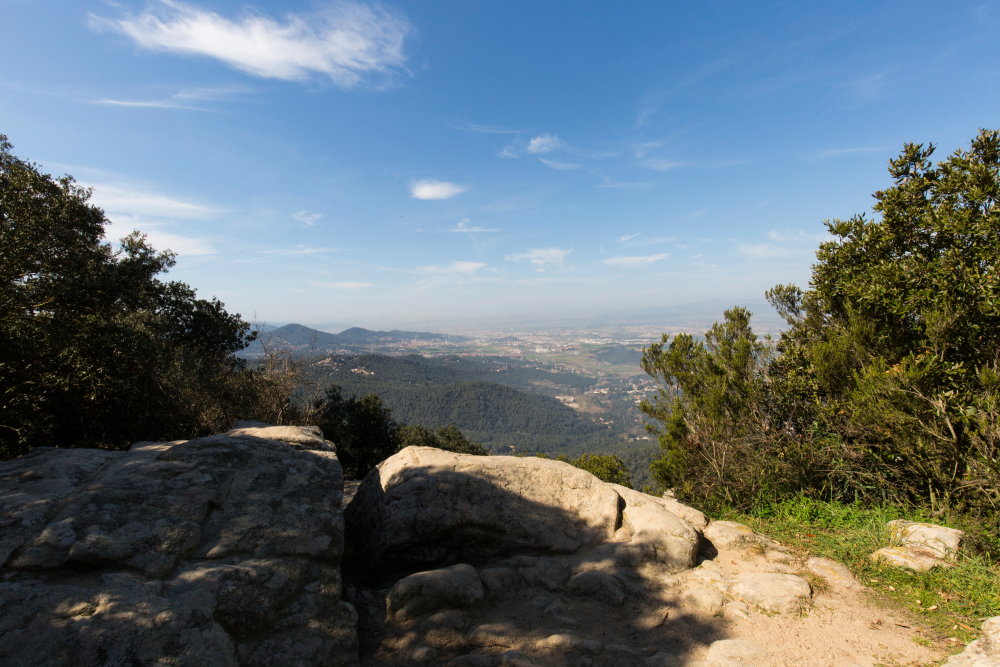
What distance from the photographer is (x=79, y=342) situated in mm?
10297

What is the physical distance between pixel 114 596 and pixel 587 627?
15.8ft

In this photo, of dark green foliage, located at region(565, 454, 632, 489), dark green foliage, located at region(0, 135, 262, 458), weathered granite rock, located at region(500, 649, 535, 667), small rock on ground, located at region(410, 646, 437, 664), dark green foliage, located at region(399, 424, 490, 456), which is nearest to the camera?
weathered granite rock, located at region(500, 649, 535, 667)

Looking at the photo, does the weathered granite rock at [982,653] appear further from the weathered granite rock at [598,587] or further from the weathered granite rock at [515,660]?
the weathered granite rock at [515,660]

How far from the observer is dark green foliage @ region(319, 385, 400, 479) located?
77.3 feet

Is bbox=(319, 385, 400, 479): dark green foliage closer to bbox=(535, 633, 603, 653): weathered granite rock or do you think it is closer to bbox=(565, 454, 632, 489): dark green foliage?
bbox=(565, 454, 632, 489): dark green foliage

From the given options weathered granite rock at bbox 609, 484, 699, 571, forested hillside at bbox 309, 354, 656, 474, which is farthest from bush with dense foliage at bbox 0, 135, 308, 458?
forested hillside at bbox 309, 354, 656, 474

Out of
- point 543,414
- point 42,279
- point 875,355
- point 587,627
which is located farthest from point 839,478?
point 543,414

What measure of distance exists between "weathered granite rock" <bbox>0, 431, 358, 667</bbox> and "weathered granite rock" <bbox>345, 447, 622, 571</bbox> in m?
1.30

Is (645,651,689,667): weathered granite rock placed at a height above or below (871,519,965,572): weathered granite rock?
below

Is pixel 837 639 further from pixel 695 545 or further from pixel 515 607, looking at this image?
pixel 515 607

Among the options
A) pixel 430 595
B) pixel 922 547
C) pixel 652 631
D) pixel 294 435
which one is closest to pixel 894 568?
pixel 922 547

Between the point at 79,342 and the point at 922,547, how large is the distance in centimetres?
1712

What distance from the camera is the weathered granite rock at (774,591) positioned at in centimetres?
500

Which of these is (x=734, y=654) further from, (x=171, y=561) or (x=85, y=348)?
(x=85, y=348)
